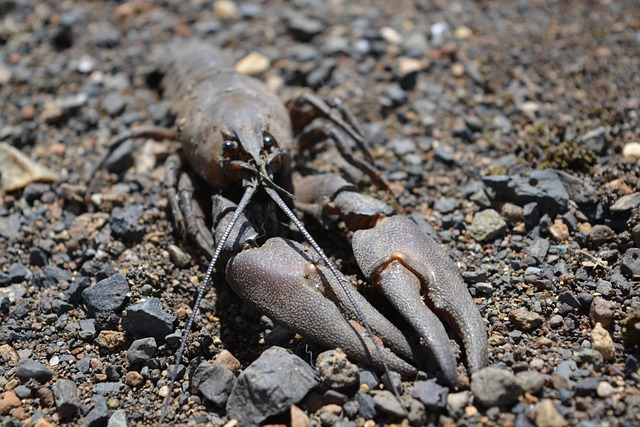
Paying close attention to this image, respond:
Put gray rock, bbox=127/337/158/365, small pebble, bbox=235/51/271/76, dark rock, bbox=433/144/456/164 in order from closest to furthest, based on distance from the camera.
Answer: gray rock, bbox=127/337/158/365 < dark rock, bbox=433/144/456/164 < small pebble, bbox=235/51/271/76

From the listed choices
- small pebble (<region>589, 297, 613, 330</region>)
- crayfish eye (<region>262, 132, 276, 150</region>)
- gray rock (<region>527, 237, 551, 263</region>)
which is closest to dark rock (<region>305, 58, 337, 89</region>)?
crayfish eye (<region>262, 132, 276, 150</region>)

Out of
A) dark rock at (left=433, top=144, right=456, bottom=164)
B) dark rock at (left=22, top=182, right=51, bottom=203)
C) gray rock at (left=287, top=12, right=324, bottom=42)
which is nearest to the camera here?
dark rock at (left=22, top=182, right=51, bottom=203)

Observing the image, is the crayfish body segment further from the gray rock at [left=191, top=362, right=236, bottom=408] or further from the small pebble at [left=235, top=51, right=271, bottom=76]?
the small pebble at [left=235, top=51, right=271, bottom=76]

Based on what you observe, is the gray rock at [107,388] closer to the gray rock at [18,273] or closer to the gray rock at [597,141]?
the gray rock at [18,273]

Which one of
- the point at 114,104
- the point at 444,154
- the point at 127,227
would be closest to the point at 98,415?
the point at 127,227

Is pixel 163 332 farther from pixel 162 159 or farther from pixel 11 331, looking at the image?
pixel 162 159

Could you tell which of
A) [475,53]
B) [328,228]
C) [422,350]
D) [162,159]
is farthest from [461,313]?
[475,53]
